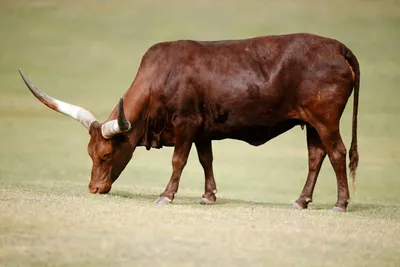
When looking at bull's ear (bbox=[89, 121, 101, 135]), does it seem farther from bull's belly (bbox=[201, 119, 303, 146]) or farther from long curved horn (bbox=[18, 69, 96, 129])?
bull's belly (bbox=[201, 119, 303, 146])

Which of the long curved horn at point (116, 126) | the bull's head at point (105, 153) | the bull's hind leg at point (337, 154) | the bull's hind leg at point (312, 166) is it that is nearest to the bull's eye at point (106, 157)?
the bull's head at point (105, 153)

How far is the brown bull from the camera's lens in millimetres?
8383

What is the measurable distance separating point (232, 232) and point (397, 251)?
1.06 meters

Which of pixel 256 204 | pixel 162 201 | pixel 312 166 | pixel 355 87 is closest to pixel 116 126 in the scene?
pixel 162 201

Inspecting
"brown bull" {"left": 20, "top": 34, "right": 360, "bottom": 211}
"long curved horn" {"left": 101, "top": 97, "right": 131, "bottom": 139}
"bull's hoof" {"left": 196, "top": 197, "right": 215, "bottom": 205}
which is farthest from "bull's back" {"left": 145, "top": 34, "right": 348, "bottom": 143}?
"bull's hoof" {"left": 196, "top": 197, "right": 215, "bottom": 205}

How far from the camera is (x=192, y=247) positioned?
6180mm

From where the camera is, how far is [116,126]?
827cm

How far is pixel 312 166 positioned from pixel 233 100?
0.89 metres

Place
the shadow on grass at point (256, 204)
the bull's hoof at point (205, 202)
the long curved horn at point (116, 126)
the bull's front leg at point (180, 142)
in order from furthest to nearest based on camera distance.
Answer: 1. the bull's hoof at point (205, 202)
2. the shadow on grass at point (256, 204)
3. the bull's front leg at point (180, 142)
4. the long curved horn at point (116, 126)

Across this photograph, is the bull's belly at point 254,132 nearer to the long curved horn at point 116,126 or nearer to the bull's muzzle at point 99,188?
the long curved horn at point 116,126

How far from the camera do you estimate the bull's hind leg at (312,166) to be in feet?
28.4

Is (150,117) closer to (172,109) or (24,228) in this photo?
(172,109)

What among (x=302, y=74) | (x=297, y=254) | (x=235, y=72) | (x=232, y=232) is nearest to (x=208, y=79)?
(x=235, y=72)

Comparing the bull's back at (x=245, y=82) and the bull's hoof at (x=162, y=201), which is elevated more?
the bull's back at (x=245, y=82)
